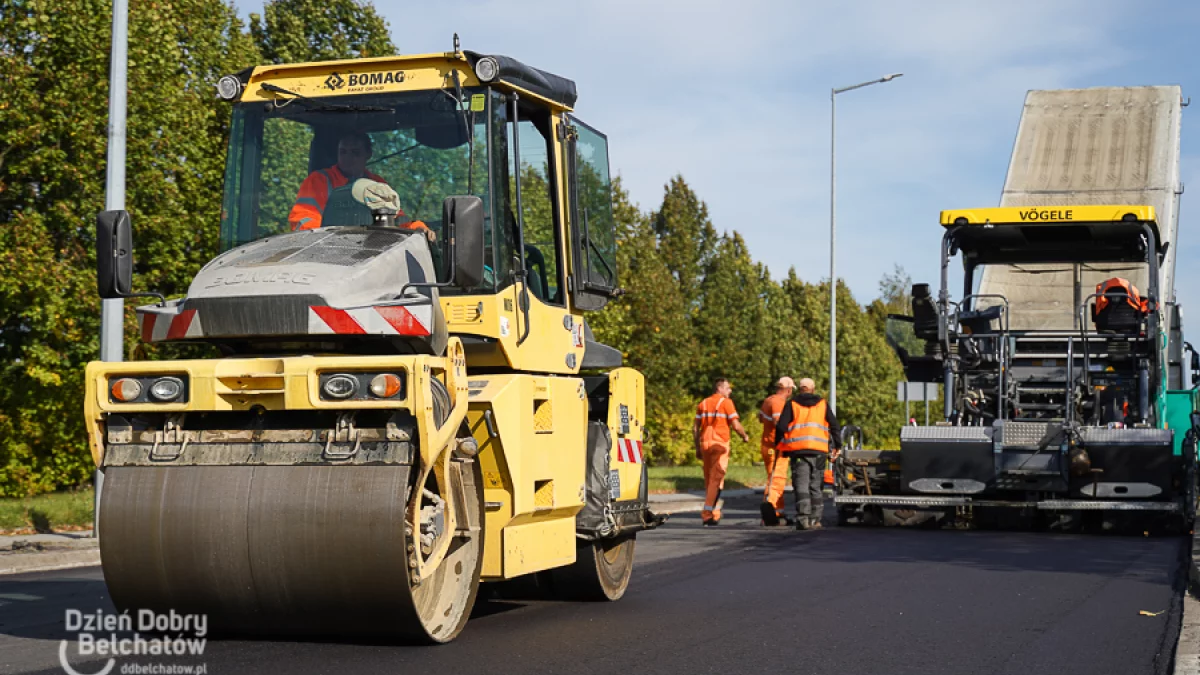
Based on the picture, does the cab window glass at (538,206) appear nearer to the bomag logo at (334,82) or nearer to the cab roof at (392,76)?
the cab roof at (392,76)

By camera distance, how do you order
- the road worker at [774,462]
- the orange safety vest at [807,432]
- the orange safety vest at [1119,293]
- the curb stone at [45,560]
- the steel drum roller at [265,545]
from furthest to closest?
the road worker at [774,462], the orange safety vest at [1119,293], the orange safety vest at [807,432], the curb stone at [45,560], the steel drum roller at [265,545]

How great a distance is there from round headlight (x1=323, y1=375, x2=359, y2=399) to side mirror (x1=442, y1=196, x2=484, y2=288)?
72 centimetres

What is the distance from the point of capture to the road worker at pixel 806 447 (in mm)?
16000

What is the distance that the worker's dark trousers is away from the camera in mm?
16000

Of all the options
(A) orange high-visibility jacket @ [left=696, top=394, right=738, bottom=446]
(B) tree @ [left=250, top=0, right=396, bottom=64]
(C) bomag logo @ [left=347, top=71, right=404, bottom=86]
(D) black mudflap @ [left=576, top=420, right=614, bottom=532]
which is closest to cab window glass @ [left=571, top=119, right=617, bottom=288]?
(D) black mudflap @ [left=576, top=420, right=614, bottom=532]

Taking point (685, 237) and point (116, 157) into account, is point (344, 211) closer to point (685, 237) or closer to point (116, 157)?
point (116, 157)

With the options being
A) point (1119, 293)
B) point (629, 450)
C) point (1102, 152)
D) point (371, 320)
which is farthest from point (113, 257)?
point (1102, 152)

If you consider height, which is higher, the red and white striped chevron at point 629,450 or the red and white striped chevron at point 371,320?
the red and white striped chevron at point 371,320

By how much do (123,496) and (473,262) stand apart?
1.81 m

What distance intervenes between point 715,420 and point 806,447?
70.1 inches

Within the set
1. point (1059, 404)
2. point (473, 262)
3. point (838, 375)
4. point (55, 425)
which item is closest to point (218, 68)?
point (55, 425)

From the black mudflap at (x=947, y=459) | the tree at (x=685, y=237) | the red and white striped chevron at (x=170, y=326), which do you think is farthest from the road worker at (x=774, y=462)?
the tree at (x=685, y=237)

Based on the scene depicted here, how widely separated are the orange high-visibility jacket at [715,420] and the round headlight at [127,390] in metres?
11.4

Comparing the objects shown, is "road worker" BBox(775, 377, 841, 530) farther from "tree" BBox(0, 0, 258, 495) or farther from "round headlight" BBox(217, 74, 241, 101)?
"round headlight" BBox(217, 74, 241, 101)
